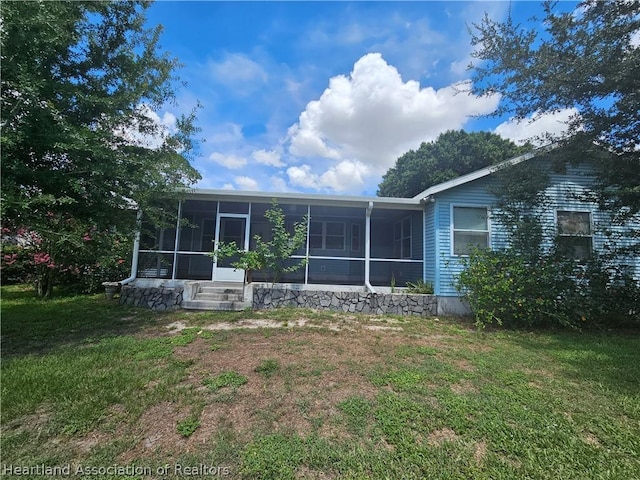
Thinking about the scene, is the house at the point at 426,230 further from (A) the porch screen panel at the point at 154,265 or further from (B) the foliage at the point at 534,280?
(B) the foliage at the point at 534,280

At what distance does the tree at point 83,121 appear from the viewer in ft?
13.7

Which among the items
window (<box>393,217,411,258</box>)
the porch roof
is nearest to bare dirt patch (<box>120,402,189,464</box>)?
the porch roof

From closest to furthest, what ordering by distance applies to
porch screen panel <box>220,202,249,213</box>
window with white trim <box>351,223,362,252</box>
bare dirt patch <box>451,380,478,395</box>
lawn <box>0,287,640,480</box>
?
lawn <box>0,287,640,480</box> < bare dirt patch <box>451,380,478,395</box> < porch screen panel <box>220,202,249,213</box> < window with white trim <box>351,223,362,252</box>

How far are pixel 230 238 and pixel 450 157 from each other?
17.8 m

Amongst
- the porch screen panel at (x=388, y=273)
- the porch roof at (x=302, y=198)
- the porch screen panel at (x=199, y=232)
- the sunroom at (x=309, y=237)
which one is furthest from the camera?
the porch screen panel at (x=199, y=232)

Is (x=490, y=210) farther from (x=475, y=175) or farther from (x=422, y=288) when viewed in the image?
(x=422, y=288)

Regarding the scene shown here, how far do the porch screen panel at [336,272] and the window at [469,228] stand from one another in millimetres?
3610

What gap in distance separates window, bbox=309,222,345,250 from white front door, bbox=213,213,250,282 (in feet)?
8.73

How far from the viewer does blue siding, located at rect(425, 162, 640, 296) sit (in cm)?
834

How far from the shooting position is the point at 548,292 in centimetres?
675

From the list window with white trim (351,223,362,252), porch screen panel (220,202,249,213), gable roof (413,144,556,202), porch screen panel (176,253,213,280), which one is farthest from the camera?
window with white trim (351,223,362,252)

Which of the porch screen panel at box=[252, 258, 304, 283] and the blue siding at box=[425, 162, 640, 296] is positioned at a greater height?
the blue siding at box=[425, 162, 640, 296]

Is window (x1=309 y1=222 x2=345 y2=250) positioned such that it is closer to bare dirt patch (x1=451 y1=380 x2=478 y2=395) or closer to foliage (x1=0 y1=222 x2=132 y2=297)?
foliage (x1=0 y1=222 x2=132 y2=297)

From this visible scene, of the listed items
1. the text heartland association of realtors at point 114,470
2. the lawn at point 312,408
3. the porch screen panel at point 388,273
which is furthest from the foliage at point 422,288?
the text heartland association of realtors at point 114,470
